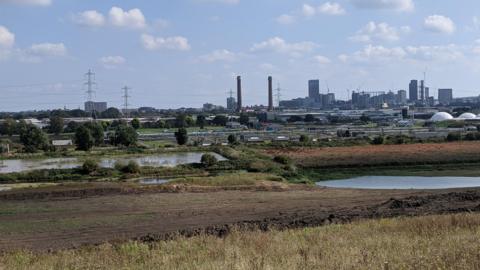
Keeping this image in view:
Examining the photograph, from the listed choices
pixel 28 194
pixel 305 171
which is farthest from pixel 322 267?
pixel 305 171

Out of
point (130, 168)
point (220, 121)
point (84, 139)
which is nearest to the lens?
point (130, 168)

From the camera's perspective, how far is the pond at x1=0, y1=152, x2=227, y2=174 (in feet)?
176

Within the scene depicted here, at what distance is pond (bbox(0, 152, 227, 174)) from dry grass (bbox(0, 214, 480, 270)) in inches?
1670

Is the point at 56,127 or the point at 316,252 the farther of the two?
the point at 56,127

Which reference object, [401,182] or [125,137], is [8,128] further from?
[401,182]

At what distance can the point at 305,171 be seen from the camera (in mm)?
52156

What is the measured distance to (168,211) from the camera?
1021 inches


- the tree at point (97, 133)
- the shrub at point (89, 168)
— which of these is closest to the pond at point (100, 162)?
→ the shrub at point (89, 168)

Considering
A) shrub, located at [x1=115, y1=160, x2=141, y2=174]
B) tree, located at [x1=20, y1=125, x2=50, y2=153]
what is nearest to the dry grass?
shrub, located at [x1=115, y1=160, x2=141, y2=174]

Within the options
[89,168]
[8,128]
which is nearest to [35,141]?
[89,168]

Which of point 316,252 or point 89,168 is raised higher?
point 316,252

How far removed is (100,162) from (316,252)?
51067 mm

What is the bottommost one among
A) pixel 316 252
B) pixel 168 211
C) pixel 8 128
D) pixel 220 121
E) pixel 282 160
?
pixel 282 160

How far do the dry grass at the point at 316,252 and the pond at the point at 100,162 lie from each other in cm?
4242
